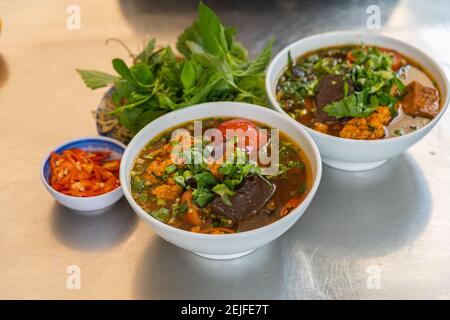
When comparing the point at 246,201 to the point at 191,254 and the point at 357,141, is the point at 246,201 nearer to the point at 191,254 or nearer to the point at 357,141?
the point at 191,254

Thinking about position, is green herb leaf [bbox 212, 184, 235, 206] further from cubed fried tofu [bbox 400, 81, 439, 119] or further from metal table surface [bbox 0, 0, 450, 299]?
cubed fried tofu [bbox 400, 81, 439, 119]

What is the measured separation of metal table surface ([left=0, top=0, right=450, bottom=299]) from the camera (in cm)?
166

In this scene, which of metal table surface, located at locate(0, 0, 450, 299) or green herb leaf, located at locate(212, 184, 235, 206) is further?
metal table surface, located at locate(0, 0, 450, 299)

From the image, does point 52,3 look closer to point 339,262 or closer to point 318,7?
point 318,7

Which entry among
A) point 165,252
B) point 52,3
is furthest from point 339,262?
point 52,3

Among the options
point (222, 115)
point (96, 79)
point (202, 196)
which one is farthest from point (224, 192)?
point (96, 79)

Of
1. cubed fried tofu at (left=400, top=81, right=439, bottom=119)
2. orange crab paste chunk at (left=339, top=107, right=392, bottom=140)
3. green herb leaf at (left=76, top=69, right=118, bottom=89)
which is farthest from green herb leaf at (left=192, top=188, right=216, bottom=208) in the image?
cubed fried tofu at (left=400, top=81, right=439, bottom=119)

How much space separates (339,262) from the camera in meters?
1.71

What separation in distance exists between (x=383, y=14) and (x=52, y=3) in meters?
1.69

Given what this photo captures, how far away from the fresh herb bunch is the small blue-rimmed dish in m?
0.09

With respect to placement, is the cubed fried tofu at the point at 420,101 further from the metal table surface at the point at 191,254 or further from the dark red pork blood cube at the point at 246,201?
the dark red pork blood cube at the point at 246,201

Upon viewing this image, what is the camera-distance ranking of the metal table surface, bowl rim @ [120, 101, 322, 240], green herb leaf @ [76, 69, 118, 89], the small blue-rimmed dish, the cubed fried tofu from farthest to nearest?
green herb leaf @ [76, 69, 118, 89] → the cubed fried tofu → the small blue-rimmed dish → the metal table surface → bowl rim @ [120, 101, 322, 240]

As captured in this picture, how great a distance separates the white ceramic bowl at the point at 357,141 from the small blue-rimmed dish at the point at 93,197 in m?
0.58

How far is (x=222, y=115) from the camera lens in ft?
6.15
